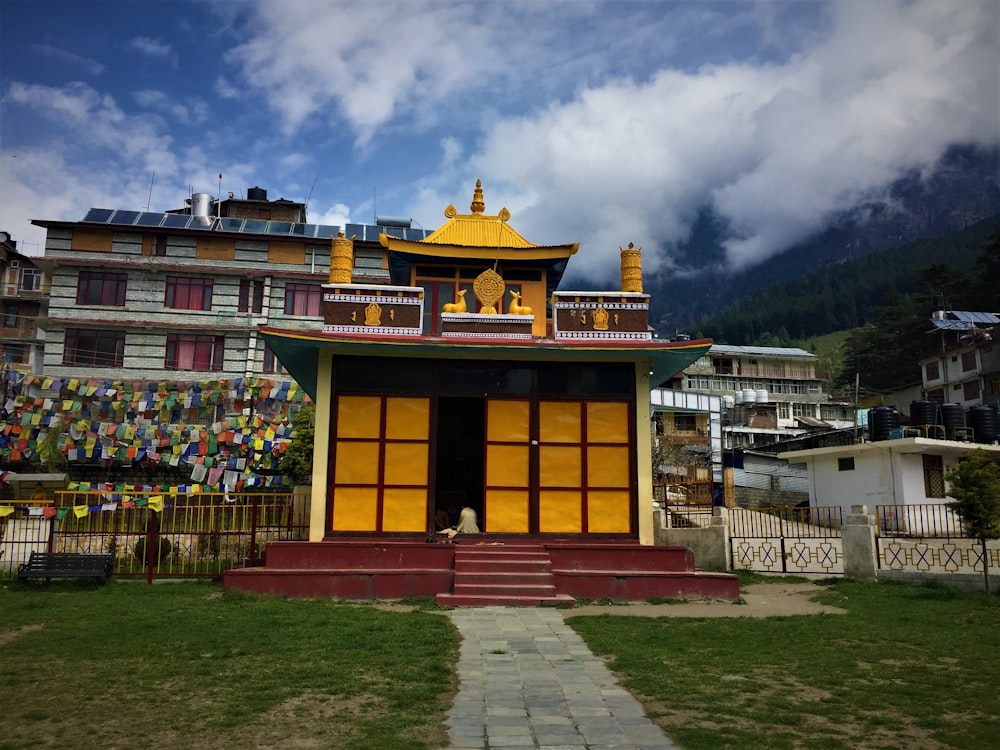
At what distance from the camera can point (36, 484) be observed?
28125mm

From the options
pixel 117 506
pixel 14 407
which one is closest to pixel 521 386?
pixel 117 506

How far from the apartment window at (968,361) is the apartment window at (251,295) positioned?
4069 centimetres

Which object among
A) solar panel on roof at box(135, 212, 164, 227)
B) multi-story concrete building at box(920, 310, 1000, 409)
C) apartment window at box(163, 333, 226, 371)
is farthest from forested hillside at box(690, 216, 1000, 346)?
solar panel on roof at box(135, 212, 164, 227)

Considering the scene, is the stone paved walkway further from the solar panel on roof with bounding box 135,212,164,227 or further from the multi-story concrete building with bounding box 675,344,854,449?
the multi-story concrete building with bounding box 675,344,854,449

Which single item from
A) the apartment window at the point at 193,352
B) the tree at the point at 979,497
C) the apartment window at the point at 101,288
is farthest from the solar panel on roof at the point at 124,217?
the tree at the point at 979,497

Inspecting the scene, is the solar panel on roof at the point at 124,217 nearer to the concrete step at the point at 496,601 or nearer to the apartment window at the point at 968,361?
the concrete step at the point at 496,601

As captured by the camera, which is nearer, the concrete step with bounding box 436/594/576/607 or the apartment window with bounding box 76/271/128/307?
the concrete step with bounding box 436/594/576/607

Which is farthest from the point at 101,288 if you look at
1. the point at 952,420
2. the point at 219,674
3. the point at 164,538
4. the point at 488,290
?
the point at 952,420

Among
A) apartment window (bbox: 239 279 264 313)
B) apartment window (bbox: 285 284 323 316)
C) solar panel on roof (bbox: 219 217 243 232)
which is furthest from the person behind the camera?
solar panel on roof (bbox: 219 217 243 232)

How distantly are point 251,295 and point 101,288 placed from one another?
684 centimetres

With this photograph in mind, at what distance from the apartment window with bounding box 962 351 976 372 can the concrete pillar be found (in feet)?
115

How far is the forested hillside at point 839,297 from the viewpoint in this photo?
12112 cm

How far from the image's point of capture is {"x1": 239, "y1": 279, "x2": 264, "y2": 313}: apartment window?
35.8 metres

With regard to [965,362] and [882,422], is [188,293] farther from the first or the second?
[965,362]
